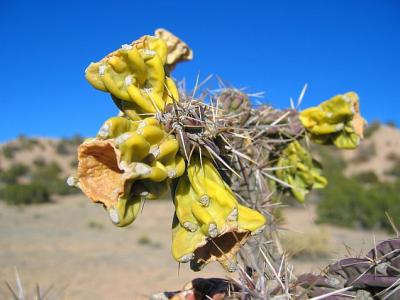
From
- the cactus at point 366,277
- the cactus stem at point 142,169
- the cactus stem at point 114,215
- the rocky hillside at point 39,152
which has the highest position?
the rocky hillside at point 39,152

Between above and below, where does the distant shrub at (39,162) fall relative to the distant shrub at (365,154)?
above

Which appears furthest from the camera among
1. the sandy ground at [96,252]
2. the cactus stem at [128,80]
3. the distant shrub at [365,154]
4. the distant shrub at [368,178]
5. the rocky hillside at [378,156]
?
the distant shrub at [365,154]

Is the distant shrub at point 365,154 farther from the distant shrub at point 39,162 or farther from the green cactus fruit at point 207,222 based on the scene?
the green cactus fruit at point 207,222

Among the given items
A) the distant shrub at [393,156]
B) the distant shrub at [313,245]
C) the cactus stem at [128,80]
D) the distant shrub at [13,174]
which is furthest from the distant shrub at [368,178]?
the cactus stem at [128,80]

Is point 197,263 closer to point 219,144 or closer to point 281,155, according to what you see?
point 219,144

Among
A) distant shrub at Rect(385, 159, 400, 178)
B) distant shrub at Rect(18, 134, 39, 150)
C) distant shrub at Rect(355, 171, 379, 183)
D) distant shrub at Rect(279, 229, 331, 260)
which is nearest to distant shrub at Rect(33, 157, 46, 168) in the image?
distant shrub at Rect(18, 134, 39, 150)

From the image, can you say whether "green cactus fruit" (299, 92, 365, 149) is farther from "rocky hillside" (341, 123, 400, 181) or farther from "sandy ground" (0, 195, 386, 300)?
"rocky hillside" (341, 123, 400, 181)

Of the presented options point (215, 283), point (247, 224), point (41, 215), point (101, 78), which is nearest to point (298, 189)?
point (215, 283)
